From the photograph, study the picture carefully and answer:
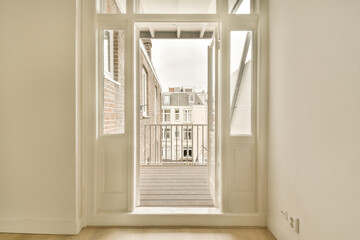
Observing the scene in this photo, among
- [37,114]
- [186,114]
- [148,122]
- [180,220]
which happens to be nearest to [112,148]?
[37,114]

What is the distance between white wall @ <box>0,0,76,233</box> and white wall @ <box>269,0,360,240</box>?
1.99 meters

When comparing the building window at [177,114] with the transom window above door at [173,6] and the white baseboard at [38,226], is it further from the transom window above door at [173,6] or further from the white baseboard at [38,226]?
the white baseboard at [38,226]

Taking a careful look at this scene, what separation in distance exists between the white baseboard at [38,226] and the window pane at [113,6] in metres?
2.30

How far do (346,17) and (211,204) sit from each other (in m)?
2.39

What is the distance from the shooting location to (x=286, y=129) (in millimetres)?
2189

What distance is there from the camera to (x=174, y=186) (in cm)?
391

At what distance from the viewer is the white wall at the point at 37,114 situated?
2.46 m

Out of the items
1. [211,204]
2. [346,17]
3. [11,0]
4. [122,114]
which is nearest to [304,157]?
[346,17]

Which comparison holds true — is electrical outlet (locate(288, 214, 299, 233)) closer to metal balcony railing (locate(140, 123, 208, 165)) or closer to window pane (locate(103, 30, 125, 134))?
window pane (locate(103, 30, 125, 134))

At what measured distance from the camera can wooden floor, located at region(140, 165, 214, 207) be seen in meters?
3.20

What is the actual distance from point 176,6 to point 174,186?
8.44 ft

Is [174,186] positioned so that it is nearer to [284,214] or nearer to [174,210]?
[174,210]

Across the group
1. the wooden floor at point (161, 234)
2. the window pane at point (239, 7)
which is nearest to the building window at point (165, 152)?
the wooden floor at point (161, 234)

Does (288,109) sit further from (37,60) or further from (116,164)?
(37,60)
